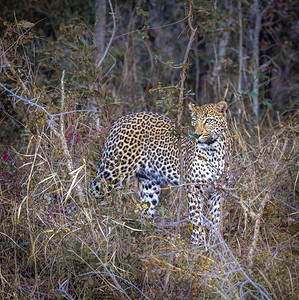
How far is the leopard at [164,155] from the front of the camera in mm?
5906

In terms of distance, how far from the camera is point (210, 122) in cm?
587

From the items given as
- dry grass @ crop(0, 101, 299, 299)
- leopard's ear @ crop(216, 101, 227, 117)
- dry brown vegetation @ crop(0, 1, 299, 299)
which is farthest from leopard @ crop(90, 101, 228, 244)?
dry grass @ crop(0, 101, 299, 299)

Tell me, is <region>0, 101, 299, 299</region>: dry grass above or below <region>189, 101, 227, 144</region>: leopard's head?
below

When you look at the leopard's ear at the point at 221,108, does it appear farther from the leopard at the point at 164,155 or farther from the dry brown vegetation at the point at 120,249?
the dry brown vegetation at the point at 120,249

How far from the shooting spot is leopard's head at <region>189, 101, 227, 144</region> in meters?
5.84

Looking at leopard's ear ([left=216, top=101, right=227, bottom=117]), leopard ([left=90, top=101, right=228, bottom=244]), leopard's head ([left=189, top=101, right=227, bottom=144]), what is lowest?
leopard ([left=90, top=101, right=228, bottom=244])

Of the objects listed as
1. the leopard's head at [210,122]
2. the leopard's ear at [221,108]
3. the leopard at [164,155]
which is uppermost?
the leopard's ear at [221,108]

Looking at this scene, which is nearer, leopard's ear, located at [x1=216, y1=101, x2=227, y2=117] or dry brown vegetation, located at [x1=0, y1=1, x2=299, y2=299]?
dry brown vegetation, located at [x1=0, y1=1, x2=299, y2=299]

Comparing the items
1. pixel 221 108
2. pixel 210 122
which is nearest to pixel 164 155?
pixel 210 122

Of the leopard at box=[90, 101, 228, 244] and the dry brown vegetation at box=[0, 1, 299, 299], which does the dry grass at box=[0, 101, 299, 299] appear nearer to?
the dry brown vegetation at box=[0, 1, 299, 299]

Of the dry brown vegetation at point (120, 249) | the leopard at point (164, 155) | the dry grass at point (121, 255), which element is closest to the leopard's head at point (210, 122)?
the leopard at point (164, 155)

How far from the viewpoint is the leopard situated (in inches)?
233

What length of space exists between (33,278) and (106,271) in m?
0.86

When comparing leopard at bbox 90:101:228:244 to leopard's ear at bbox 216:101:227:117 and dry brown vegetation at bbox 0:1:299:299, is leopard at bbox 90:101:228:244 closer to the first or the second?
leopard's ear at bbox 216:101:227:117
